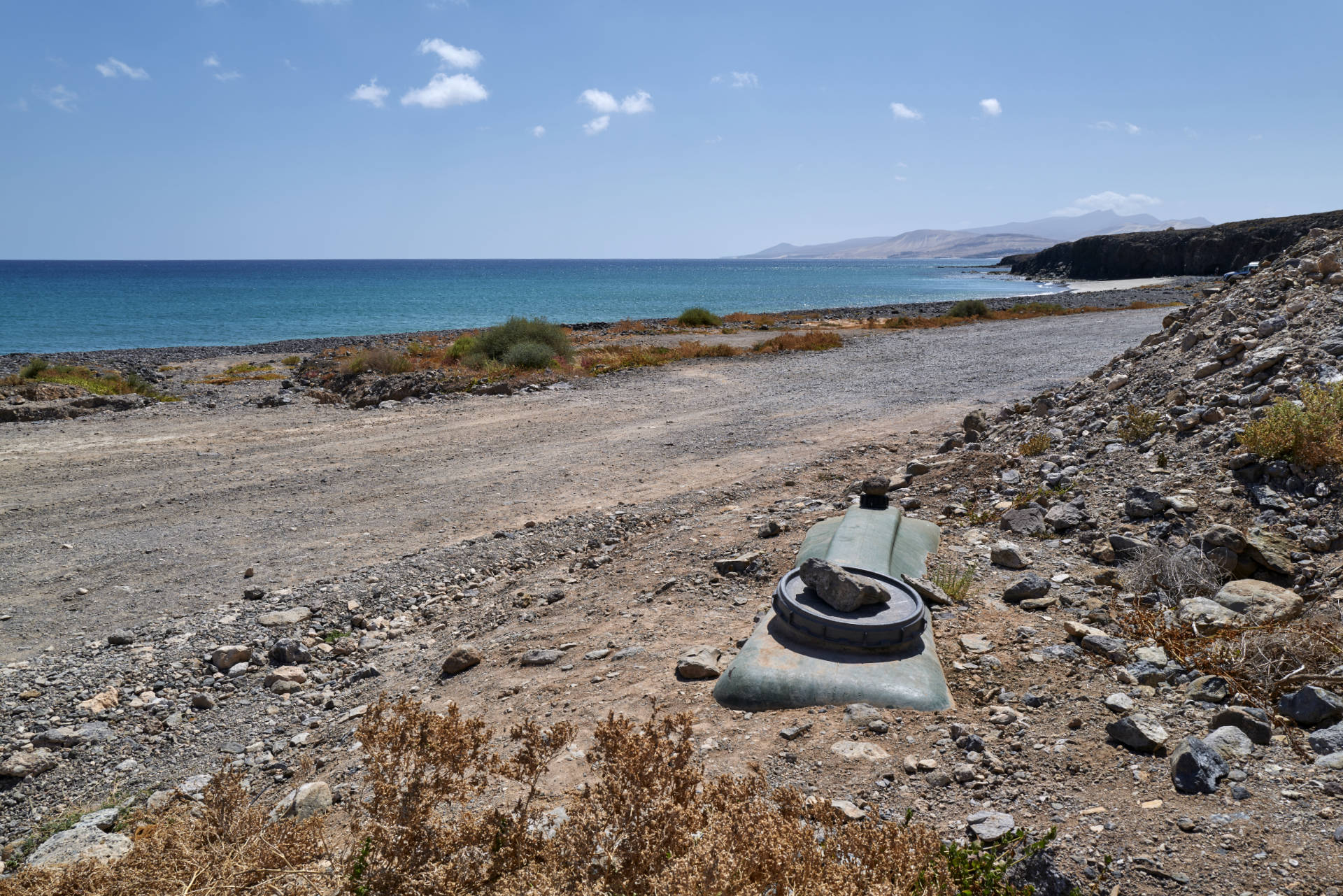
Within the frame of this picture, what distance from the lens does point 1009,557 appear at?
5.73 meters

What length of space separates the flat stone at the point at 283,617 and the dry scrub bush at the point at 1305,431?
307 inches

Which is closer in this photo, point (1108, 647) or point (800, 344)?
Result: point (1108, 647)

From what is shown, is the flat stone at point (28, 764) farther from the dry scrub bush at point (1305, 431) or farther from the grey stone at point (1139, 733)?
the dry scrub bush at point (1305, 431)

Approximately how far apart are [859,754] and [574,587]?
11.5 ft

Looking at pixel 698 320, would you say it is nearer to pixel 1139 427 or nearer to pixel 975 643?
pixel 1139 427

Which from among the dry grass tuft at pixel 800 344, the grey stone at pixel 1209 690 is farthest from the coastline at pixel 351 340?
the grey stone at pixel 1209 690

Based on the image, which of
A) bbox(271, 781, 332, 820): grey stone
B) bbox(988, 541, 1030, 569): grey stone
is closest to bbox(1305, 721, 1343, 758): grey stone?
bbox(988, 541, 1030, 569): grey stone

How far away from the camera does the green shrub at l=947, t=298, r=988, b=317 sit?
3700 cm

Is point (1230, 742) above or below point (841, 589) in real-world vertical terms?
below

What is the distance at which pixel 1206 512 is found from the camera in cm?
580

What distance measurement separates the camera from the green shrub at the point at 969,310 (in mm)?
37000

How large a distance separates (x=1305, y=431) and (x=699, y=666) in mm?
5067

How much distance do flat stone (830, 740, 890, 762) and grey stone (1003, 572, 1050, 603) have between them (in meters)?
2.17

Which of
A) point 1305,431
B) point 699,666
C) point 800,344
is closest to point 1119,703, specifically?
point 699,666
